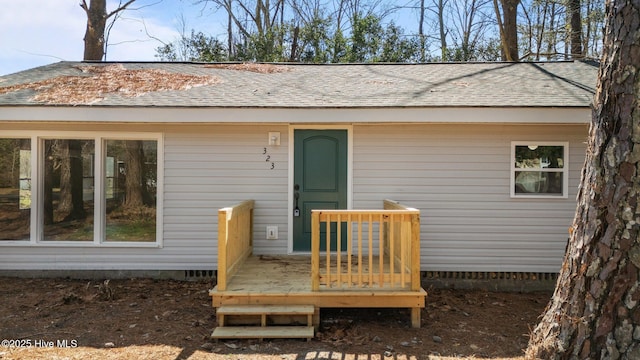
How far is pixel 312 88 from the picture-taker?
20.7ft

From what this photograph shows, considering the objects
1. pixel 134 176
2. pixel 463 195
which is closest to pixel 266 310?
pixel 134 176

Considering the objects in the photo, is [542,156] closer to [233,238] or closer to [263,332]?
[233,238]

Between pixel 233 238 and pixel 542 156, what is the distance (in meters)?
4.29

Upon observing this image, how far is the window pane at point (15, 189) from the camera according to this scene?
582 cm

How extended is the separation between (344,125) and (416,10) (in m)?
15.5

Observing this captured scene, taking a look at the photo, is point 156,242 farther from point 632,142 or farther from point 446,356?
point 632,142

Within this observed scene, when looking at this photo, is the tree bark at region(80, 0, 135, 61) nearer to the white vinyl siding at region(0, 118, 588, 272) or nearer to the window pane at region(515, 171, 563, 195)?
the white vinyl siding at region(0, 118, 588, 272)

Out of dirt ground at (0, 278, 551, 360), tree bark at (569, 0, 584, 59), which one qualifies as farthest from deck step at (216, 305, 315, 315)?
tree bark at (569, 0, 584, 59)

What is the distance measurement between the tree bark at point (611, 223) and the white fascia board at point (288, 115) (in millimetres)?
2137

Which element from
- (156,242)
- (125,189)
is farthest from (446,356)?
(125,189)

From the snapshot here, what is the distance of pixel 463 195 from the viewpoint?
19.0 ft

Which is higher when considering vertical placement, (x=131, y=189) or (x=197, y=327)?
(x=131, y=189)

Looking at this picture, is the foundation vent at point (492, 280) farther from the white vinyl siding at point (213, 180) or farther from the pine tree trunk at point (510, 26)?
the pine tree trunk at point (510, 26)

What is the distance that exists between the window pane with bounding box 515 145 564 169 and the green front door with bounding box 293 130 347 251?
2490 mm
